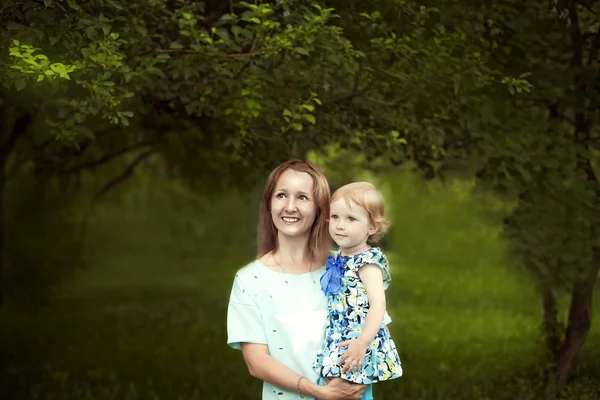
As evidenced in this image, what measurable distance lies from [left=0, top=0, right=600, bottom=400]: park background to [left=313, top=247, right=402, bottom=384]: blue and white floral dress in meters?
2.10

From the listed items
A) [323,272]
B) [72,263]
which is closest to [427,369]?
[323,272]

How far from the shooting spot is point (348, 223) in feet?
11.1

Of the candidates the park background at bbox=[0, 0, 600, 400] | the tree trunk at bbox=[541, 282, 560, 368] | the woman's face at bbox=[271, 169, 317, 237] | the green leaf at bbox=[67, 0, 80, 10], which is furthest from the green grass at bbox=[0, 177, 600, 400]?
the woman's face at bbox=[271, 169, 317, 237]

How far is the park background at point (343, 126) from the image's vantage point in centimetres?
571

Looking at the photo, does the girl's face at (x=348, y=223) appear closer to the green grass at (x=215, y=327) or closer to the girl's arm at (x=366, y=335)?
the girl's arm at (x=366, y=335)

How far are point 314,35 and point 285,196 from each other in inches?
90.4

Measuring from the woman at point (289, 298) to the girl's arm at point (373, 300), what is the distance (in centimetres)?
17

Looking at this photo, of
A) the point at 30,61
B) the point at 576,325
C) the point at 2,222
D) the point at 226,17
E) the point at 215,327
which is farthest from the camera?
the point at 2,222

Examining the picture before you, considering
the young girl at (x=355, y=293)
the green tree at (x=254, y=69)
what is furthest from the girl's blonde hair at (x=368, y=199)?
the green tree at (x=254, y=69)

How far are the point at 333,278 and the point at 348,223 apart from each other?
0.68 ft

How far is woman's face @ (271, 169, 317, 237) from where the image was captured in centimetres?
346

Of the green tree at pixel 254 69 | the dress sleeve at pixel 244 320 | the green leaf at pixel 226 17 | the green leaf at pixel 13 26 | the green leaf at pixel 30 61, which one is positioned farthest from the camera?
the green leaf at pixel 226 17

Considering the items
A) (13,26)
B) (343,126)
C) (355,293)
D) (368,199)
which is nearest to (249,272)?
(355,293)

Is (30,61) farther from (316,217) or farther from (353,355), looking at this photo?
(353,355)
